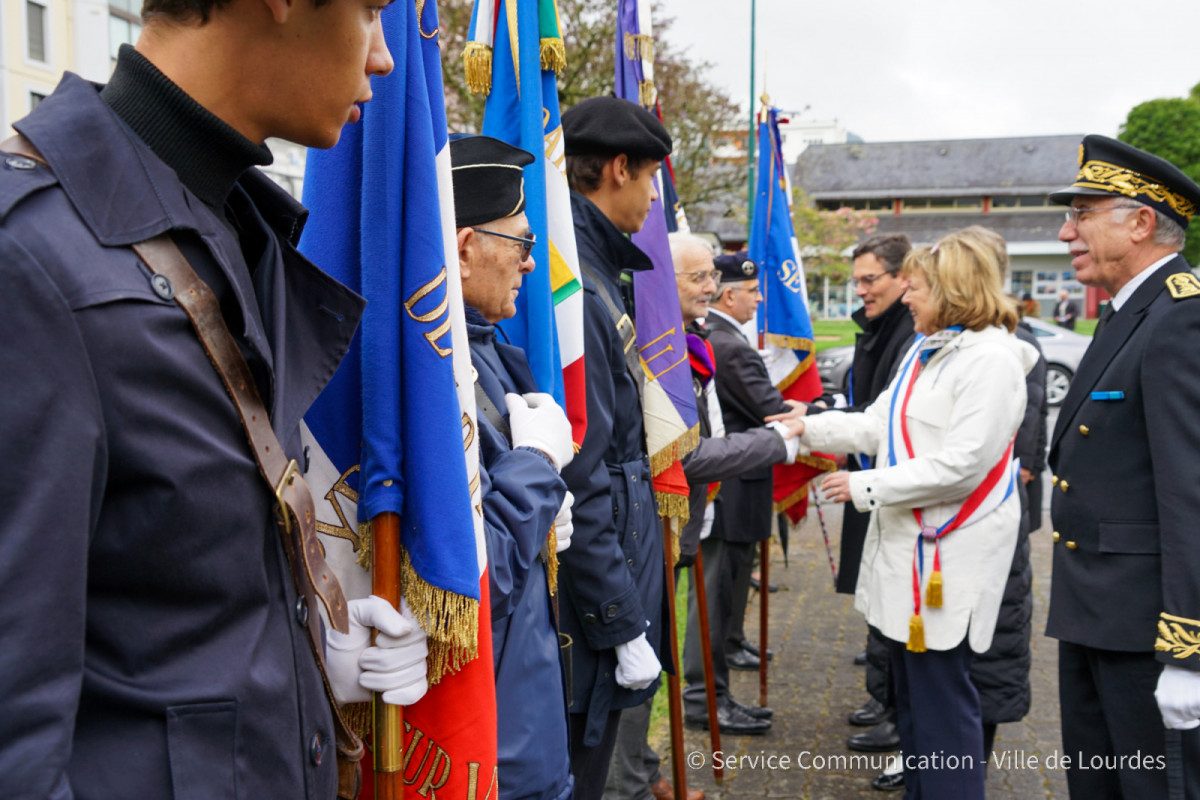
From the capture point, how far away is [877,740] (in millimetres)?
4738

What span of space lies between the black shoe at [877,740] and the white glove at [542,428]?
3.15 metres

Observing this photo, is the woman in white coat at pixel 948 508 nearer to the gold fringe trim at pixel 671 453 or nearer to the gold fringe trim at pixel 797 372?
the gold fringe trim at pixel 671 453

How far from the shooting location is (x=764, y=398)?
5.33m

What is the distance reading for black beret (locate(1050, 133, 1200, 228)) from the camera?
10.4 ft

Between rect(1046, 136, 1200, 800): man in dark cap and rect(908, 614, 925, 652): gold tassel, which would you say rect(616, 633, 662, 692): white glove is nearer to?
rect(908, 614, 925, 652): gold tassel

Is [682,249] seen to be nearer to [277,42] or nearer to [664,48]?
[277,42]

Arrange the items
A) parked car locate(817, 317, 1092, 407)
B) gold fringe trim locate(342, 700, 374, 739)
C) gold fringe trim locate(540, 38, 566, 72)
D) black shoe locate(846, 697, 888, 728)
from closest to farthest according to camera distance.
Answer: gold fringe trim locate(342, 700, 374, 739), gold fringe trim locate(540, 38, 566, 72), black shoe locate(846, 697, 888, 728), parked car locate(817, 317, 1092, 407)

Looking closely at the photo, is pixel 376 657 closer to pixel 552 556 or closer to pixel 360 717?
pixel 360 717

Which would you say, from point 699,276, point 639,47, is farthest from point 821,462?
point 639,47

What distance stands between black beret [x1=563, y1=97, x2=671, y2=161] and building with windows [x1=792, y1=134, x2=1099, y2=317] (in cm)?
5522

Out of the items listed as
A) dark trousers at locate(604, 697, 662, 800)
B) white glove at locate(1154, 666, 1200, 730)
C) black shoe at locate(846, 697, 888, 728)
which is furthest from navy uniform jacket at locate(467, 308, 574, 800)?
black shoe at locate(846, 697, 888, 728)

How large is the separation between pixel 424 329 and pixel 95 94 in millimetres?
788

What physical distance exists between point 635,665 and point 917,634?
1373 mm

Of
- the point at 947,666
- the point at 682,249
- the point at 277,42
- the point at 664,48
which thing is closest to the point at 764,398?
the point at 682,249
